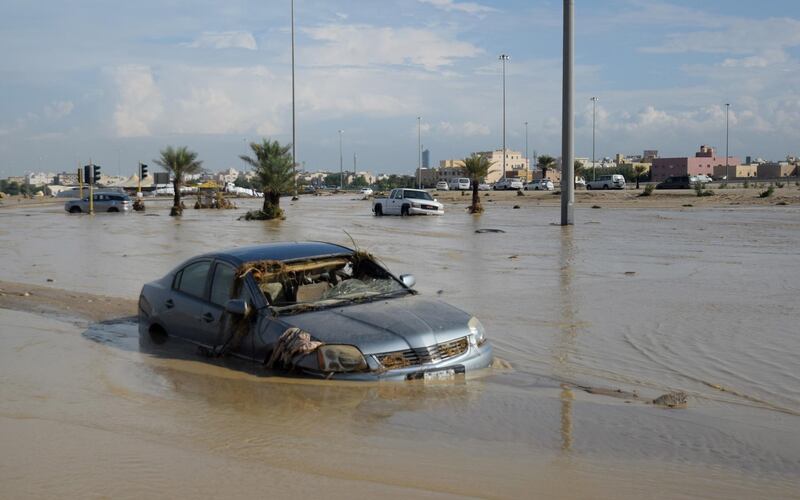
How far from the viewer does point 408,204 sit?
4091 cm

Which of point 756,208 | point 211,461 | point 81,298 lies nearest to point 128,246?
point 81,298

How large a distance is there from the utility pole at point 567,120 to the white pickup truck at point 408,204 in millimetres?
11550

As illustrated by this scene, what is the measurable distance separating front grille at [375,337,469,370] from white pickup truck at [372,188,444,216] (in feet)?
110

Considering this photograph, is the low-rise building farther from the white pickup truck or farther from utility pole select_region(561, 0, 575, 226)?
utility pole select_region(561, 0, 575, 226)

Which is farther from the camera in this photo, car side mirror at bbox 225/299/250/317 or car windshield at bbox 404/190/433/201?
car windshield at bbox 404/190/433/201

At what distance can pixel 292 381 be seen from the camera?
24.4 ft

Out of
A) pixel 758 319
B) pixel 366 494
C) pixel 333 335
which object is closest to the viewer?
pixel 366 494

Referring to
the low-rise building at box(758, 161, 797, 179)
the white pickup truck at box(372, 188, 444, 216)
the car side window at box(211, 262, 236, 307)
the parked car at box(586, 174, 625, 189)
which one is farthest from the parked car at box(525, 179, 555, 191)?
the car side window at box(211, 262, 236, 307)

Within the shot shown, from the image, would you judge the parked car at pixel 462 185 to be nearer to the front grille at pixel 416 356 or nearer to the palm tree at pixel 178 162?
the palm tree at pixel 178 162

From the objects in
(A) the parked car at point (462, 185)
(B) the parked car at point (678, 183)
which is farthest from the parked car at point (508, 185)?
(B) the parked car at point (678, 183)

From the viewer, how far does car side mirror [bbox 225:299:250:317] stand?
8.02m

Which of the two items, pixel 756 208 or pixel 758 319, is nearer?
pixel 758 319

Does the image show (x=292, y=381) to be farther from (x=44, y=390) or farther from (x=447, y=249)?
(x=447, y=249)

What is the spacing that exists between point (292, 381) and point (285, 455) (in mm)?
1979
